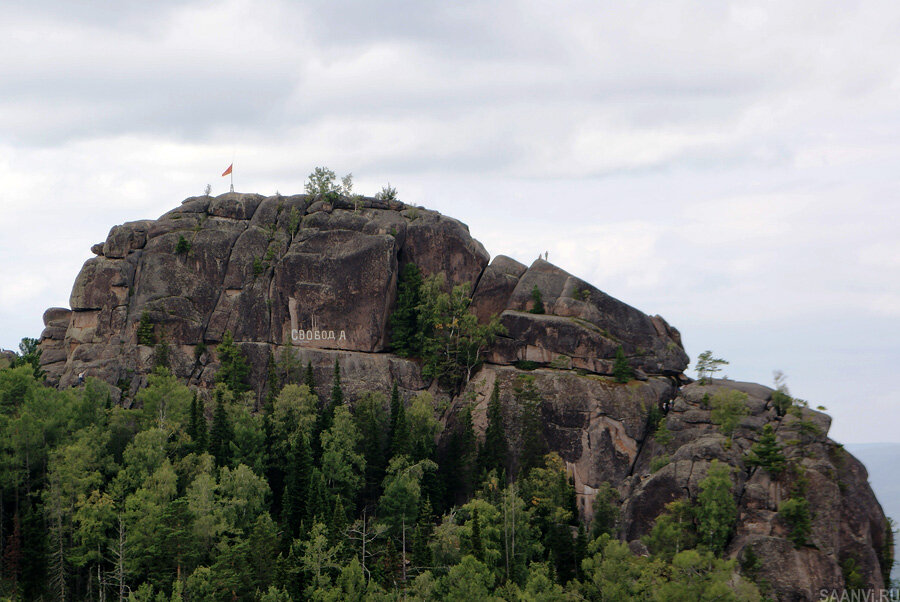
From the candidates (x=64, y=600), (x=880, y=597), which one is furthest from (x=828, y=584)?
(x=64, y=600)

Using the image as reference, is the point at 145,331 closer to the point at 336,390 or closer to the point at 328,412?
the point at 336,390

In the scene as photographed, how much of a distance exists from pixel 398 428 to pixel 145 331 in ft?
105

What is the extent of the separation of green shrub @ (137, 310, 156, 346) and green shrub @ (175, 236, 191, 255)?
873 cm

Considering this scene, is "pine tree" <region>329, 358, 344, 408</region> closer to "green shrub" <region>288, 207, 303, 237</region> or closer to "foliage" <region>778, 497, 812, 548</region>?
"green shrub" <region>288, 207, 303, 237</region>

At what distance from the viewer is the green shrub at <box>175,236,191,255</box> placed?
121m

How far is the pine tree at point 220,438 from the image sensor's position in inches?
4060

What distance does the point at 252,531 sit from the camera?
309 feet

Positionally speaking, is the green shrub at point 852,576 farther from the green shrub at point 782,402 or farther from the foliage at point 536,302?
the foliage at point 536,302

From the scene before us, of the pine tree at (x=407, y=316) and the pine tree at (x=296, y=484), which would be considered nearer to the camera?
the pine tree at (x=296, y=484)

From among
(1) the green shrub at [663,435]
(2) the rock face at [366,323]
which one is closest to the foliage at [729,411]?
(2) the rock face at [366,323]

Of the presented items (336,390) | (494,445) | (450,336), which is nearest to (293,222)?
(336,390)

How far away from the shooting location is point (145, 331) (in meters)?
116

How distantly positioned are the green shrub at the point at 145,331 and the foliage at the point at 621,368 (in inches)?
2100

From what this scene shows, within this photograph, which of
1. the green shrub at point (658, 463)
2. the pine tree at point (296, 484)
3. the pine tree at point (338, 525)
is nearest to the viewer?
the pine tree at point (338, 525)
